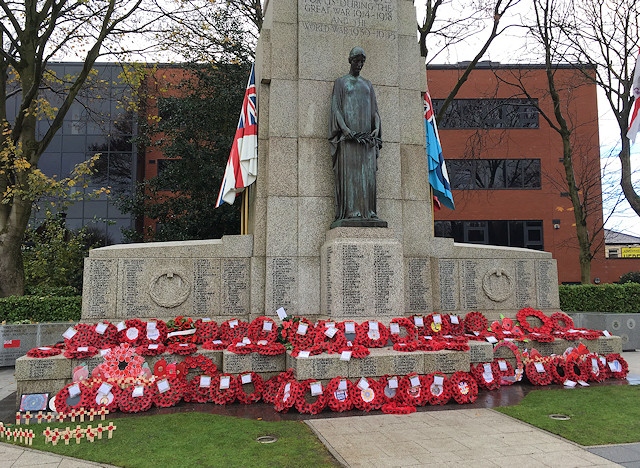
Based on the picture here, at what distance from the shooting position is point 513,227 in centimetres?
3275

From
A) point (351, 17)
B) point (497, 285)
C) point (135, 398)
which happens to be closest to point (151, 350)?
point (135, 398)

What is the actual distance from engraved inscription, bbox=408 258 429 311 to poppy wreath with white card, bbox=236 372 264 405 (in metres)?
3.63

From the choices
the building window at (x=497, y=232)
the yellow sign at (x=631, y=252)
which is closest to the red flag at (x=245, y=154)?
the building window at (x=497, y=232)

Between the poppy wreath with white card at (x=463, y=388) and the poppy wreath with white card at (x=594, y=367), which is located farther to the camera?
the poppy wreath with white card at (x=594, y=367)

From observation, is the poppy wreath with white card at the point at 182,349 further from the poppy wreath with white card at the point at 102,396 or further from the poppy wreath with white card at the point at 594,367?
the poppy wreath with white card at the point at 594,367

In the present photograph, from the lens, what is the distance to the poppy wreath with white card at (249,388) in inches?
305

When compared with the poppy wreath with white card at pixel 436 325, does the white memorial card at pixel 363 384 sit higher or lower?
lower

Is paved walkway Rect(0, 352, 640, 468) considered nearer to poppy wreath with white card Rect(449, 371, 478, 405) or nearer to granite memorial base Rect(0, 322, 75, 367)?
poppy wreath with white card Rect(449, 371, 478, 405)

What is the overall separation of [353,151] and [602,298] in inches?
417

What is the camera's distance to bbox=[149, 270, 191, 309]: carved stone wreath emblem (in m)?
9.54

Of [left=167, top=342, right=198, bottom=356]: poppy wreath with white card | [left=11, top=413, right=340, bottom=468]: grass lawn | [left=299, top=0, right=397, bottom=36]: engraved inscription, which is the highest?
[left=299, top=0, right=397, bottom=36]: engraved inscription

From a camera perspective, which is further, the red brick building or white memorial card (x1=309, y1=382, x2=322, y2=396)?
the red brick building

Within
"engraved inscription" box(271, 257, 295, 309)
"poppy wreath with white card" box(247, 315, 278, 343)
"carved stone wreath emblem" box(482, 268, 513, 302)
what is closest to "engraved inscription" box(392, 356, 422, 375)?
"poppy wreath with white card" box(247, 315, 278, 343)

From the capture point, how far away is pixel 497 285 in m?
11.2
